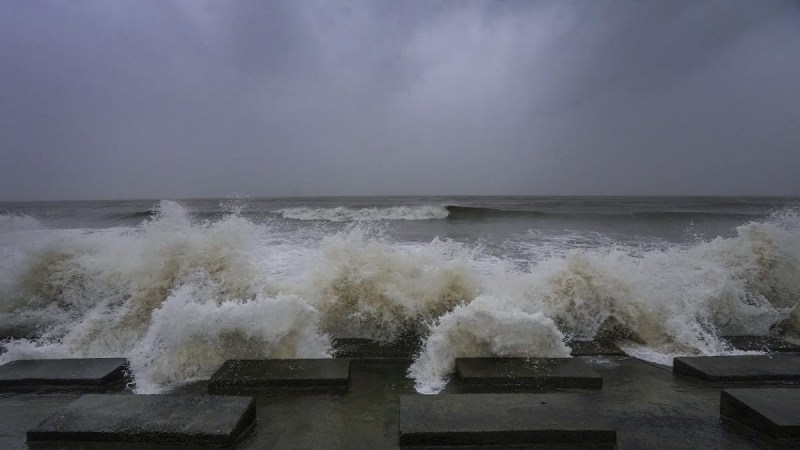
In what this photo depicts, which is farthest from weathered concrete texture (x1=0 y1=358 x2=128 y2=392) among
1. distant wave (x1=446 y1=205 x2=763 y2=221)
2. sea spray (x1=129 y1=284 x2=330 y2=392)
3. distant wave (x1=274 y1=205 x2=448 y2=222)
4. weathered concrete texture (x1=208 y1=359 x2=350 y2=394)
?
distant wave (x1=446 y1=205 x2=763 y2=221)

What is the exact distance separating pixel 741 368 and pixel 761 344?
1106 millimetres

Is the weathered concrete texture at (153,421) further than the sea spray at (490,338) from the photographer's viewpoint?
No

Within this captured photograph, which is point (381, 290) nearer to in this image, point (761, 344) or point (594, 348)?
point (594, 348)

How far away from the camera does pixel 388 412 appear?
242cm

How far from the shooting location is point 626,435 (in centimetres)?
215

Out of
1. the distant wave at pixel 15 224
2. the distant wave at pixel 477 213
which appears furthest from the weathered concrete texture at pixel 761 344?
the distant wave at pixel 477 213

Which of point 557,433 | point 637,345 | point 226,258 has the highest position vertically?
point 226,258

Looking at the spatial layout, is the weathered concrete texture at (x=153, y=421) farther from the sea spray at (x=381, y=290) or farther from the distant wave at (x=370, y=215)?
the distant wave at (x=370, y=215)

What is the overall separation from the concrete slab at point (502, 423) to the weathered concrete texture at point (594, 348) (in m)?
1.33

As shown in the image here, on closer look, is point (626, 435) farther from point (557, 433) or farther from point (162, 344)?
point (162, 344)

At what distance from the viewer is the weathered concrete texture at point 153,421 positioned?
6.56 ft

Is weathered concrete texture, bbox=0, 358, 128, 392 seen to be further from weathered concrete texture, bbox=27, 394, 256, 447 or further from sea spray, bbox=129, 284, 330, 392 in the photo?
weathered concrete texture, bbox=27, 394, 256, 447

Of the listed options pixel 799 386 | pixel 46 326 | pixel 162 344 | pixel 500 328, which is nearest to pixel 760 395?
pixel 799 386

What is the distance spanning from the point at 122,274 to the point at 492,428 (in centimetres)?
518
